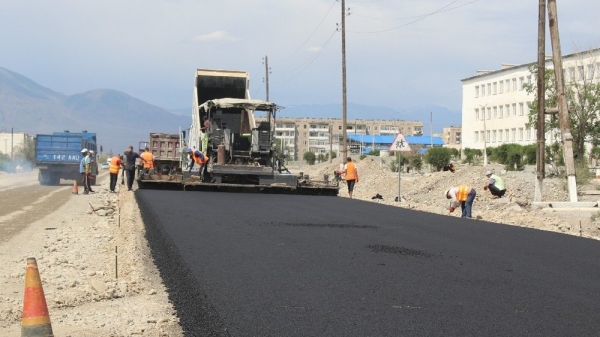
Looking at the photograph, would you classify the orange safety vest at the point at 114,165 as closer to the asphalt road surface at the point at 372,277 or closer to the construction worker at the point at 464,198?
the construction worker at the point at 464,198

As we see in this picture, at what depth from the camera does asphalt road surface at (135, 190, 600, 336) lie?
6.54m

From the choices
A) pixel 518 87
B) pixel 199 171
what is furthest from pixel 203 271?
pixel 518 87

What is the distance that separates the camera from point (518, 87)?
84.8 metres

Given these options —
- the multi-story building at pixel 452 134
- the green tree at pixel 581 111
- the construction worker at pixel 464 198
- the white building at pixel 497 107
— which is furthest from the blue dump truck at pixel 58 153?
the multi-story building at pixel 452 134

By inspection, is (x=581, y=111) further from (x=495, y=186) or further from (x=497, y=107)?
(x=497, y=107)

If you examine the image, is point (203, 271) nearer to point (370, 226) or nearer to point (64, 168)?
point (370, 226)

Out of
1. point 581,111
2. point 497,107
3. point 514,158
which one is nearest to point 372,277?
point 581,111

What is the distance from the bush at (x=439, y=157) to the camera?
199 ft

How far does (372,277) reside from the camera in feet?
28.5

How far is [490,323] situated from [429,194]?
26.3 metres

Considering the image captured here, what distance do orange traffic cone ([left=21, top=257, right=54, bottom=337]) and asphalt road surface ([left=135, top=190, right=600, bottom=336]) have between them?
108cm

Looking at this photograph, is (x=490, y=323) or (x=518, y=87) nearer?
(x=490, y=323)

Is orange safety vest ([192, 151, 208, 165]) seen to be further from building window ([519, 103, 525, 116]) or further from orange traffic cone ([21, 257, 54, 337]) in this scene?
building window ([519, 103, 525, 116])

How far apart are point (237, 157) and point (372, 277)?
57.4 feet
